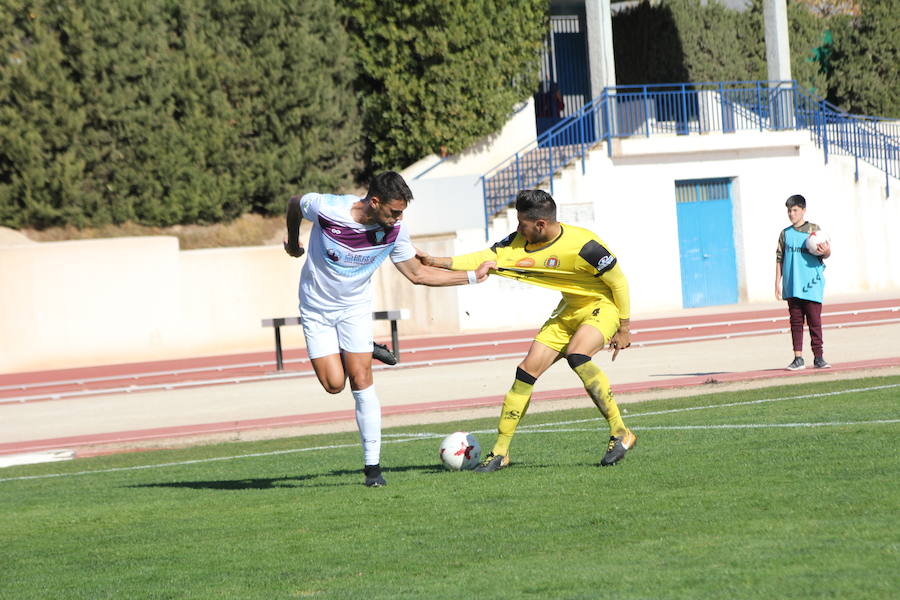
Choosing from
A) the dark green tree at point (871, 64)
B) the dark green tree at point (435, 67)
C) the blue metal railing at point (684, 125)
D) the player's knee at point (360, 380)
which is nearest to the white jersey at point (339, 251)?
the player's knee at point (360, 380)

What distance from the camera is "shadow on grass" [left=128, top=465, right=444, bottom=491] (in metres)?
10.2

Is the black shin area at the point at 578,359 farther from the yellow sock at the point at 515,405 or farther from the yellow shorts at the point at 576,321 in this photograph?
the yellow sock at the point at 515,405

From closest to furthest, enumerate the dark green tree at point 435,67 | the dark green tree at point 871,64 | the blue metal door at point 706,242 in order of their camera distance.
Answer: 1. the dark green tree at point 435,67
2. the blue metal door at point 706,242
3. the dark green tree at point 871,64

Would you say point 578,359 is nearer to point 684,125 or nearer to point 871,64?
point 684,125

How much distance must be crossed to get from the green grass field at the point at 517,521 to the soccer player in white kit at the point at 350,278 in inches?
28.9

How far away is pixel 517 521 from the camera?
7.66 m

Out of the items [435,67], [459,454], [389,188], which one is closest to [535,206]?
[389,188]

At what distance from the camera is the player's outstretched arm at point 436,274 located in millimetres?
9711

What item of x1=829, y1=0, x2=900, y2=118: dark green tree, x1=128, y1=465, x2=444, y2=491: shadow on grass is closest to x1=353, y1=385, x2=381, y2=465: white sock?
x1=128, y1=465, x2=444, y2=491: shadow on grass

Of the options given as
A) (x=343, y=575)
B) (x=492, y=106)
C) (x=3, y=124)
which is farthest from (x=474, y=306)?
(x=343, y=575)

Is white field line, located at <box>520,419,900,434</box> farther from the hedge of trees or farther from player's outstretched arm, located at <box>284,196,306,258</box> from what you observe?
the hedge of trees

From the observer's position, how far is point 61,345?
87.9 feet

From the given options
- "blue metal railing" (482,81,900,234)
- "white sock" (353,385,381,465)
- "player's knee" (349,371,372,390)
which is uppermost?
"blue metal railing" (482,81,900,234)

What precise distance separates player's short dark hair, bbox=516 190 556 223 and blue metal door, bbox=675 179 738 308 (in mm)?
22677
